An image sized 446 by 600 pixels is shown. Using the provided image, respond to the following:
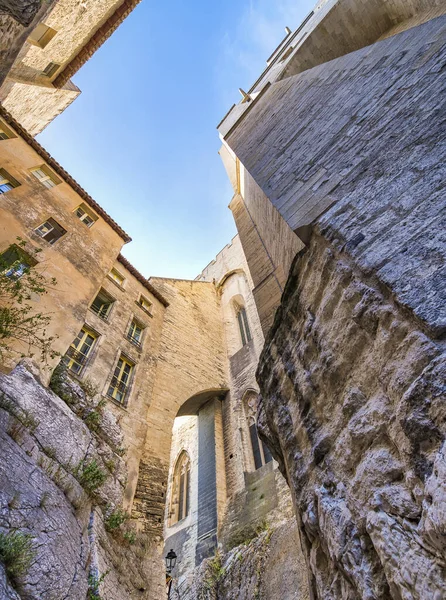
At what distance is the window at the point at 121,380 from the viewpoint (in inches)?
356

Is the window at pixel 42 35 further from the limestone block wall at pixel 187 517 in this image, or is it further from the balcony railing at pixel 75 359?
the limestone block wall at pixel 187 517

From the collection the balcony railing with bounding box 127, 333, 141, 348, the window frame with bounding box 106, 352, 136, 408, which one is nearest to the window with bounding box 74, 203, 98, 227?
the balcony railing with bounding box 127, 333, 141, 348

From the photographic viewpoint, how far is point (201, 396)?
1290 cm

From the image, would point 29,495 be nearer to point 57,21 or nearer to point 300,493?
point 300,493

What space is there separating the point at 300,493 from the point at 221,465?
31.9ft

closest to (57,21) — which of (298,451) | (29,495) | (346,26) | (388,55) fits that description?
(346,26)

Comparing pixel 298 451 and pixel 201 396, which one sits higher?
pixel 201 396

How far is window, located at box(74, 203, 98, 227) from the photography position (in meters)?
10.9

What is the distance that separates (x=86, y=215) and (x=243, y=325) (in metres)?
8.52

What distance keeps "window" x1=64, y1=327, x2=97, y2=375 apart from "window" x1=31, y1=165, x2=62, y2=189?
4508 millimetres

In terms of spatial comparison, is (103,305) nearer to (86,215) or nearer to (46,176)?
(86,215)

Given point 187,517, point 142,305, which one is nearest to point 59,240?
point 142,305

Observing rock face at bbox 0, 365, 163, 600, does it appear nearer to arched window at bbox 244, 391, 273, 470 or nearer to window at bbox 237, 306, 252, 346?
arched window at bbox 244, 391, 273, 470

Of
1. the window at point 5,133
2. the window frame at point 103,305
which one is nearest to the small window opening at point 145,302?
the window frame at point 103,305
